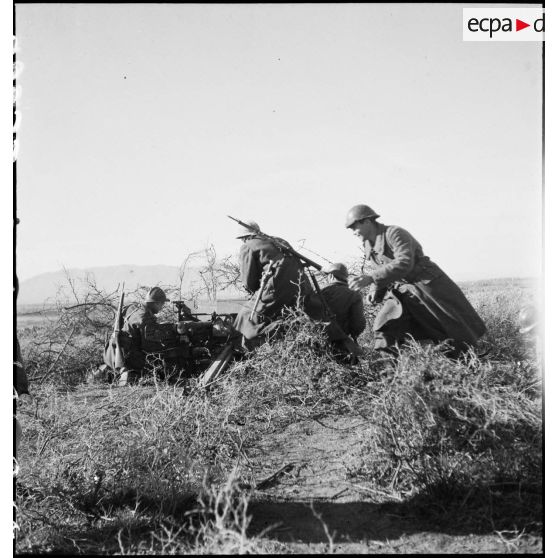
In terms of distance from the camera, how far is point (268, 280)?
6.16 m

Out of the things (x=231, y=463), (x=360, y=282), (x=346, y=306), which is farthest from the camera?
(x=346, y=306)

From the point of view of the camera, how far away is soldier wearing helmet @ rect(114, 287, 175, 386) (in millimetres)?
7238

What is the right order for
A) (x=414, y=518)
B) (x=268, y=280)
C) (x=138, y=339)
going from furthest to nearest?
(x=138, y=339) < (x=268, y=280) < (x=414, y=518)

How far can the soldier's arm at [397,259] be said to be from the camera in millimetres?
4918

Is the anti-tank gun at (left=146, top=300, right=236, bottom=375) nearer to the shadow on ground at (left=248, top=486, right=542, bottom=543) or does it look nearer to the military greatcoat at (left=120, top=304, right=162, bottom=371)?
the military greatcoat at (left=120, top=304, right=162, bottom=371)

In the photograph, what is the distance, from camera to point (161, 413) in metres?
4.23

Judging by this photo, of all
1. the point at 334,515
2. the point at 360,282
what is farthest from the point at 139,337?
the point at 334,515

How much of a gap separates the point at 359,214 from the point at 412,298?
98 cm

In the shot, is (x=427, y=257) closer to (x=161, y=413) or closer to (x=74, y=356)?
(x=161, y=413)

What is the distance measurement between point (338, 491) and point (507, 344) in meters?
4.41

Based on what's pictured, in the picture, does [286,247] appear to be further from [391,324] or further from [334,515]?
[334,515]

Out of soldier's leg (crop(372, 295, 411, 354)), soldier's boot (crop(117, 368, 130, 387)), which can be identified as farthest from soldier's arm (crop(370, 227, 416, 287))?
soldier's boot (crop(117, 368, 130, 387))

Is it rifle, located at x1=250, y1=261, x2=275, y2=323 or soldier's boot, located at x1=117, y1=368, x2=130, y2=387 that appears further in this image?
soldier's boot, located at x1=117, y1=368, x2=130, y2=387

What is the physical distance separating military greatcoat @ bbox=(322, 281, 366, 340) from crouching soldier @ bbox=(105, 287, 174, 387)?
2454 millimetres
